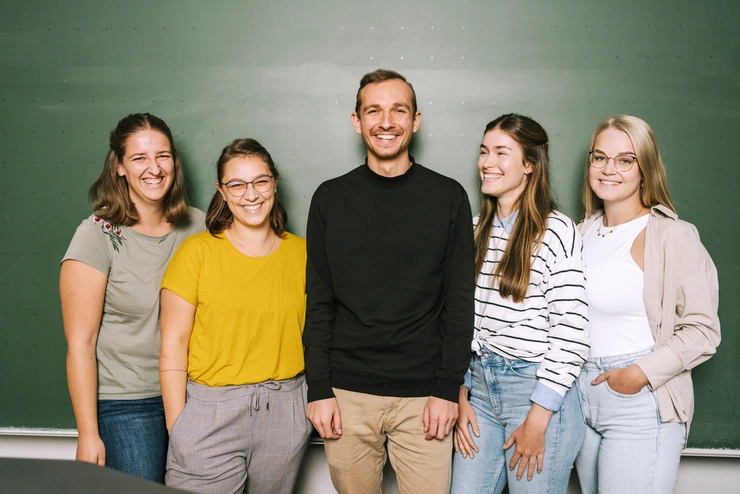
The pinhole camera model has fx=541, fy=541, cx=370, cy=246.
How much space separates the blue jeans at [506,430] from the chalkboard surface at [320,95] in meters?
0.76

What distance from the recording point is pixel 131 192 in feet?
Answer: 6.28

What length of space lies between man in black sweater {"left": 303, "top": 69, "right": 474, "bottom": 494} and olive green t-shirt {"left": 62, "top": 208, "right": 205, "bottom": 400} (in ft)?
1.82

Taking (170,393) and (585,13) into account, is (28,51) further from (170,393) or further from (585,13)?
(585,13)

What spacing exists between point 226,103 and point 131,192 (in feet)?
1.80

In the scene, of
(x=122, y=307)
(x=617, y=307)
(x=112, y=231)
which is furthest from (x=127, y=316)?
(x=617, y=307)

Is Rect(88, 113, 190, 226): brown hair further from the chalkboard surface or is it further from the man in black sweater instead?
the man in black sweater

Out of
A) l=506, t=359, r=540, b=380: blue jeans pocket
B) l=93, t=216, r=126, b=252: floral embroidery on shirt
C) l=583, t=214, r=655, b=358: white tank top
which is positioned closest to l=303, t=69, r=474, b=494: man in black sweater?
l=506, t=359, r=540, b=380: blue jeans pocket

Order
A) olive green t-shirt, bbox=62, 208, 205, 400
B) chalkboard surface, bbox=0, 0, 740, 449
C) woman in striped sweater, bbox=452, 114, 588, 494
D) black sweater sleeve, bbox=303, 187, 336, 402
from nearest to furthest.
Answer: woman in striped sweater, bbox=452, 114, 588, 494
black sweater sleeve, bbox=303, 187, 336, 402
olive green t-shirt, bbox=62, 208, 205, 400
chalkboard surface, bbox=0, 0, 740, 449

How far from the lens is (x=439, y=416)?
1669 mm

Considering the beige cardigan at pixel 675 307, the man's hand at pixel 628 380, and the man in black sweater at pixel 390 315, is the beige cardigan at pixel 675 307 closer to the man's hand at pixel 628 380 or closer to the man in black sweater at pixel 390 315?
the man's hand at pixel 628 380

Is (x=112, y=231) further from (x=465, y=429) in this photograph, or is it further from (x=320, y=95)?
(x=465, y=429)

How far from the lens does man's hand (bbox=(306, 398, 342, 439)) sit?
170cm

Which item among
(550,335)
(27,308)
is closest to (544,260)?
(550,335)

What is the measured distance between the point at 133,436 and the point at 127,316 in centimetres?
40
